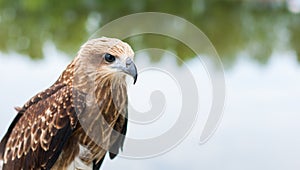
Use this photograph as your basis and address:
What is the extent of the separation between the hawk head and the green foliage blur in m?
14.0

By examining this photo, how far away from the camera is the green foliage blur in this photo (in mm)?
19173

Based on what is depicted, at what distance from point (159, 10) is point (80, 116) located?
1992cm

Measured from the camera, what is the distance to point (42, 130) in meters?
3.05

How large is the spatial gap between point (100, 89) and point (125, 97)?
0.13 meters

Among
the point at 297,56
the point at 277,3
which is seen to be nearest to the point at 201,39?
the point at 297,56

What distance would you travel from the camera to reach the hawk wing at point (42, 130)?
2979 millimetres

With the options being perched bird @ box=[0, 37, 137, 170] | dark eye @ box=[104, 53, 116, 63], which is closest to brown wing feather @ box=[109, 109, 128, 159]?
perched bird @ box=[0, 37, 137, 170]

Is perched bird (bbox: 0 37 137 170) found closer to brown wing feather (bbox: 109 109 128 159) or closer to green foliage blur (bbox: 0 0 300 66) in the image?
brown wing feather (bbox: 109 109 128 159)

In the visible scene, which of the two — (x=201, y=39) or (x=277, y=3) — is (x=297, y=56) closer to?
(x=277, y=3)

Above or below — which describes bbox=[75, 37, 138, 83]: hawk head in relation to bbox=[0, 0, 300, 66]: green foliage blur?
below

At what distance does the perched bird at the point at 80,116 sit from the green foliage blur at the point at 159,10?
13.7 metres

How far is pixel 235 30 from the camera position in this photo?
23.0 m

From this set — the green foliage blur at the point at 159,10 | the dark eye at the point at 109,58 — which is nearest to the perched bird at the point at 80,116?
the dark eye at the point at 109,58

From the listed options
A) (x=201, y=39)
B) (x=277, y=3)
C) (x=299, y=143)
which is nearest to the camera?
(x=201, y=39)
